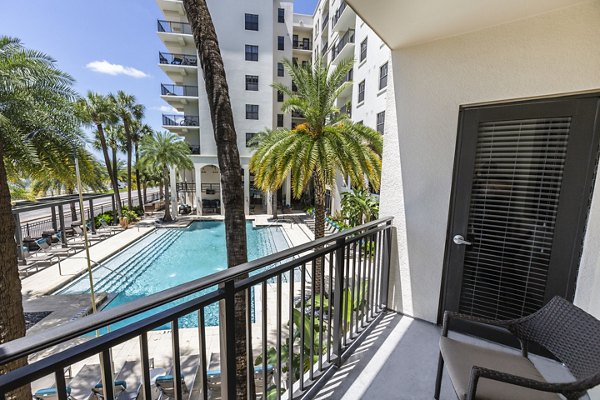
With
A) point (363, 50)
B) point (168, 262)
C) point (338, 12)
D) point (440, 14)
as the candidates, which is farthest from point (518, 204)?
point (338, 12)

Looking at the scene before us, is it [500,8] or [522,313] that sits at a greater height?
[500,8]

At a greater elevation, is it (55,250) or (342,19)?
(342,19)

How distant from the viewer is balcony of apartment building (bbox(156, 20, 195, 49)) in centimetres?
1859

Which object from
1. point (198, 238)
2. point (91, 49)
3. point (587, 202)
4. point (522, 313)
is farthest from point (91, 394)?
point (91, 49)

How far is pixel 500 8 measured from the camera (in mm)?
2105

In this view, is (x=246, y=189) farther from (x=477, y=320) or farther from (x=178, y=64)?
(x=477, y=320)

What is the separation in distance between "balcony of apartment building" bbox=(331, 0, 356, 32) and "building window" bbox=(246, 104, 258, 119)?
24.3 feet

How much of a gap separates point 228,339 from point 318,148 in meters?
5.72

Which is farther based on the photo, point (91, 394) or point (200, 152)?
point (200, 152)

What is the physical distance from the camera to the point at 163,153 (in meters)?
16.8

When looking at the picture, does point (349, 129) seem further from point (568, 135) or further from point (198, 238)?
point (198, 238)

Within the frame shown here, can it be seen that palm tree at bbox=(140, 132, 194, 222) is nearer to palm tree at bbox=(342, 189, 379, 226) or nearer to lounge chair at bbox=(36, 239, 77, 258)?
lounge chair at bbox=(36, 239, 77, 258)

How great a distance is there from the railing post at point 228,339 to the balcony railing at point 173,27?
2162 cm

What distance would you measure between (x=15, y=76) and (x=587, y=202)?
9.46m
